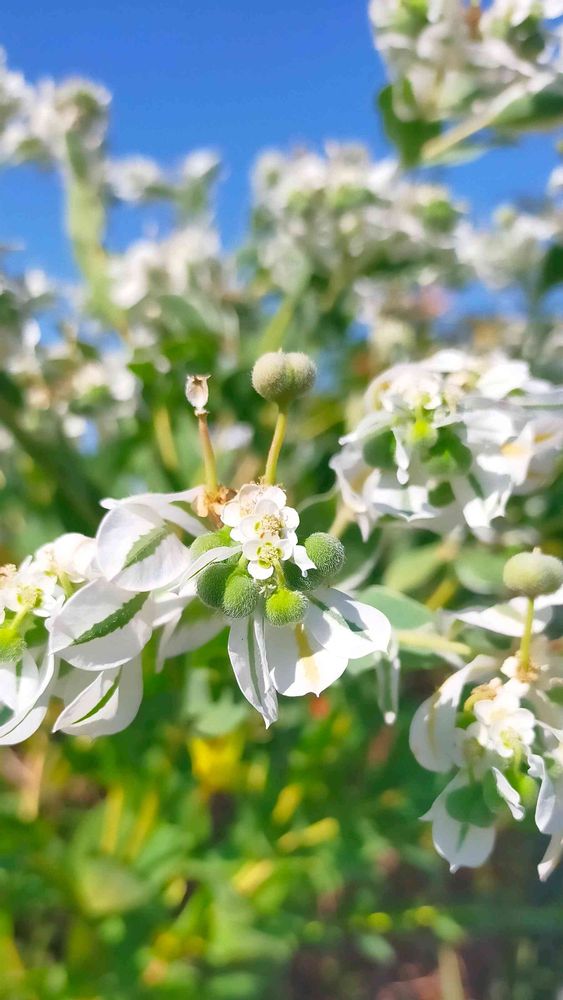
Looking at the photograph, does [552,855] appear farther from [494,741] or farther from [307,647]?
[307,647]

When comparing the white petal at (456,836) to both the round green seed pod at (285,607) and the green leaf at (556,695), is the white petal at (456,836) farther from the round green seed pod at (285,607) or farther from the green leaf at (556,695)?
the round green seed pod at (285,607)

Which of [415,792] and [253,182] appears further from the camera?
[253,182]

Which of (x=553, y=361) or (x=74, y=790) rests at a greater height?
(x=553, y=361)

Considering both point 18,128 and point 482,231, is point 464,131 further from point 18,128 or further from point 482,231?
point 18,128

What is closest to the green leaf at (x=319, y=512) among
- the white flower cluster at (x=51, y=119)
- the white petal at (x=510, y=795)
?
the white petal at (x=510, y=795)

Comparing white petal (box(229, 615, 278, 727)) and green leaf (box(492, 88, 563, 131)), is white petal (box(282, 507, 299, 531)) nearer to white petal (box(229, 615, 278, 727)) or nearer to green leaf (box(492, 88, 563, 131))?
white petal (box(229, 615, 278, 727))

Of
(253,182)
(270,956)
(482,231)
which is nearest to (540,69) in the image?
(482,231)
